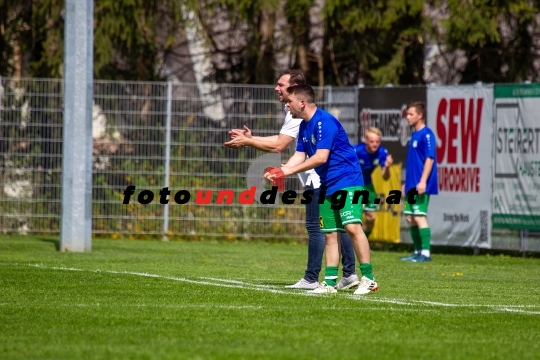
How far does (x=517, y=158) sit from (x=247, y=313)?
8917 mm

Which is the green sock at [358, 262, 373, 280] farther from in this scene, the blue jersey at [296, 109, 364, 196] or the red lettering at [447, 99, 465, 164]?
the red lettering at [447, 99, 465, 164]

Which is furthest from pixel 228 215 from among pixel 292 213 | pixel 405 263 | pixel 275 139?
pixel 275 139

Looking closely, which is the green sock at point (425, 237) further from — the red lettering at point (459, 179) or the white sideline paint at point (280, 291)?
the white sideline paint at point (280, 291)

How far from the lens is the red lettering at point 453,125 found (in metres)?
17.6

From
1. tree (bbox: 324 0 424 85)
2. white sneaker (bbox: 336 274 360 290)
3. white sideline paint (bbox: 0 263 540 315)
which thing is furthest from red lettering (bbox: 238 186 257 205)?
white sneaker (bbox: 336 274 360 290)

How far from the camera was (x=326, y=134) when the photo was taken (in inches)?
404

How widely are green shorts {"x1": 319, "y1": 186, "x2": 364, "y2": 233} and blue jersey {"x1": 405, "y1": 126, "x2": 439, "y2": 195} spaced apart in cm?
551

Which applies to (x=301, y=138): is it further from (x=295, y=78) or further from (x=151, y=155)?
(x=151, y=155)

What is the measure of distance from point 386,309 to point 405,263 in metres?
6.56

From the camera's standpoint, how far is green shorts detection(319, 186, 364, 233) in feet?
33.8

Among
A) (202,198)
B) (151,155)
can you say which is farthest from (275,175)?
(151,155)

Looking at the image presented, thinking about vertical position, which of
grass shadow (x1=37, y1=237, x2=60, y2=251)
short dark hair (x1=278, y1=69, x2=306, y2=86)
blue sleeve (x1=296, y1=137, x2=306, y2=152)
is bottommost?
grass shadow (x1=37, y1=237, x2=60, y2=251)

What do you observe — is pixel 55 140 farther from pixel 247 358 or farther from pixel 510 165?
pixel 247 358

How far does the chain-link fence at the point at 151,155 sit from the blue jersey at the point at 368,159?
280 cm
